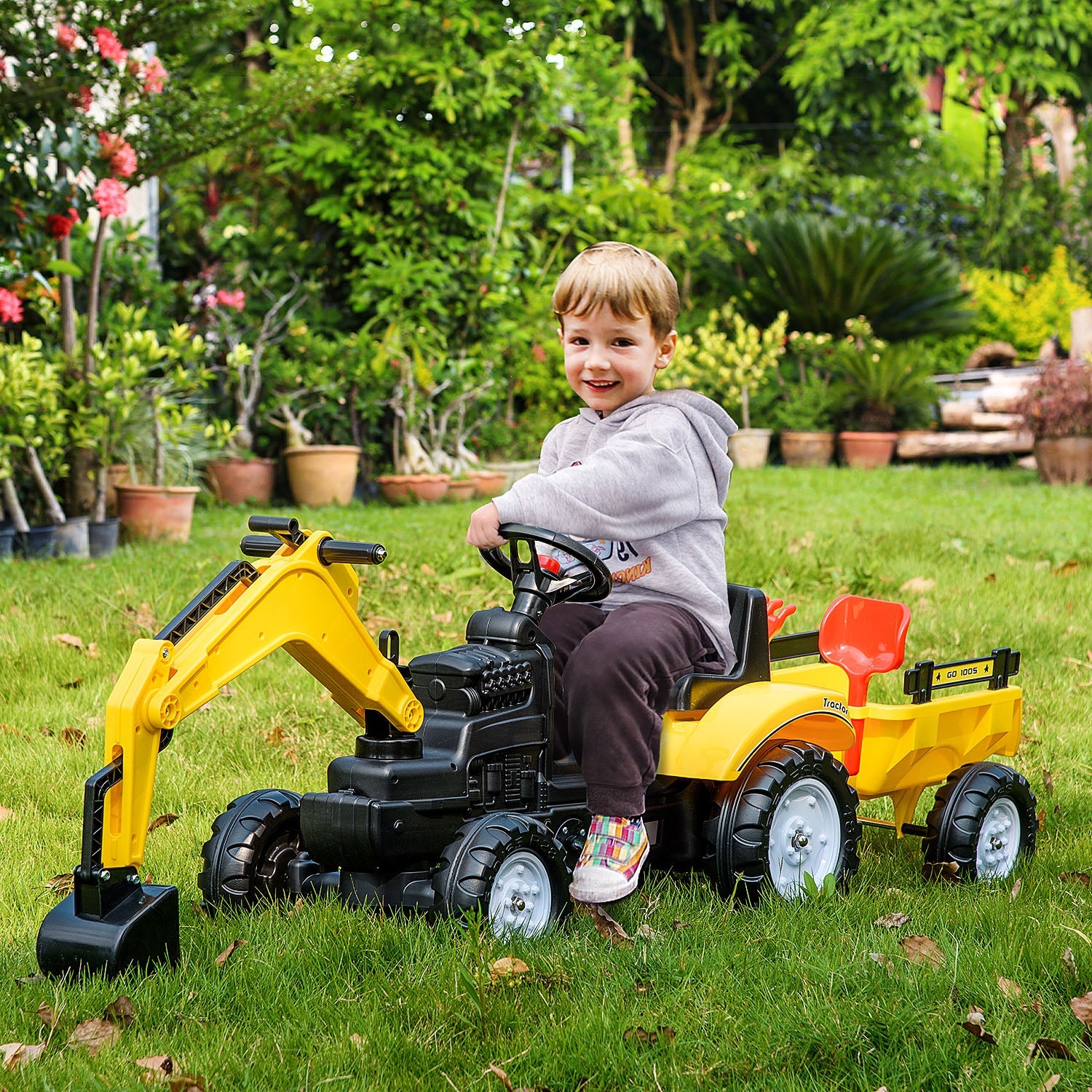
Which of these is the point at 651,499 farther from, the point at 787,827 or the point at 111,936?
the point at 111,936

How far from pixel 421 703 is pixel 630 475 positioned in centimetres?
63

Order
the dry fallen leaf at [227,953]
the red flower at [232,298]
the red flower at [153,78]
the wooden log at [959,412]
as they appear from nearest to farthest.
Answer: the dry fallen leaf at [227,953] → the red flower at [153,78] → the red flower at [232,298] → the wooden log at [959,412]

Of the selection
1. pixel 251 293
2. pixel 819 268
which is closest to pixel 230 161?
pixel 251 293

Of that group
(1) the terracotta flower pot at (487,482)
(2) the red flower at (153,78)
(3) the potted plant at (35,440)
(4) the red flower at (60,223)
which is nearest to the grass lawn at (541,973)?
(3) the potted plant at (35,440)

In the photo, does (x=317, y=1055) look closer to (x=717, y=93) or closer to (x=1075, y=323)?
(x=1075, y=323)

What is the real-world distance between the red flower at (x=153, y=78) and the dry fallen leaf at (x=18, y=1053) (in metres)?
6.63

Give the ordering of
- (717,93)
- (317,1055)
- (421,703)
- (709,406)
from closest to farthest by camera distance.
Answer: (317,1055) → (421,703) → (709,406) → (717,93)

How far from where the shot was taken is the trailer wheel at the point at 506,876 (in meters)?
2.41

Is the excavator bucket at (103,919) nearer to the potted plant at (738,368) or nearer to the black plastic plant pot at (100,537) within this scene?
the black plastic plant pot at (100,537)

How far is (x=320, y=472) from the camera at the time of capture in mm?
9891

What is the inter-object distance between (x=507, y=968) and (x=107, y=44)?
653cm

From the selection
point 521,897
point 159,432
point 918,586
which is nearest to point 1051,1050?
point 521,897

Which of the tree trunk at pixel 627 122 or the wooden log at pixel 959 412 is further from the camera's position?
the tree trunk at pixel 627 122

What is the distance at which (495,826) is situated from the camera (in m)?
2.47
